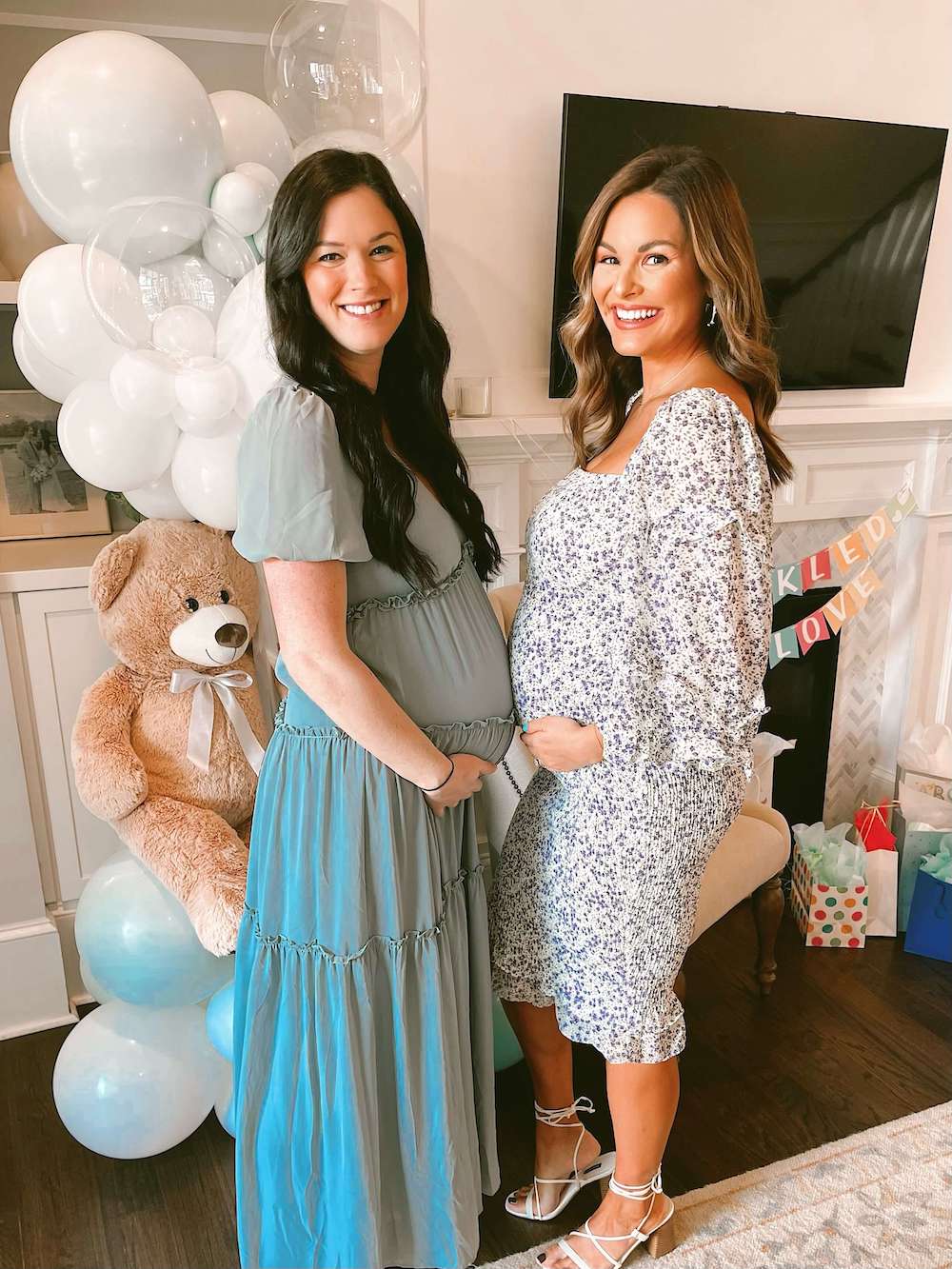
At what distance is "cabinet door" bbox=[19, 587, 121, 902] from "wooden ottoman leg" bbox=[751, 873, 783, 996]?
55.6 inches

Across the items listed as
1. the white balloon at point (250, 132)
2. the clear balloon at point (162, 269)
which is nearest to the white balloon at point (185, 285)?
the clear balloon at point (162, 269)

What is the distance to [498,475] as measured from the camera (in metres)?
2.18

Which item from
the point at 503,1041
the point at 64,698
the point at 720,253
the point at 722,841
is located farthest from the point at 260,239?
the point at 503,1041

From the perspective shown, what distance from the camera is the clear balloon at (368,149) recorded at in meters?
1.51

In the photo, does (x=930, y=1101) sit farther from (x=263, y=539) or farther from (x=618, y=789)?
(x=263, y=539)

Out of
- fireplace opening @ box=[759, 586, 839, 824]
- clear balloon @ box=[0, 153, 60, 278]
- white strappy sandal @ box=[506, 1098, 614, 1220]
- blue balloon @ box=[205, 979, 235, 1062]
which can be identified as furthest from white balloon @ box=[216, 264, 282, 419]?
fireplace opening @ box=[759, 586, 839, 824]

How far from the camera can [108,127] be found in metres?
1.38

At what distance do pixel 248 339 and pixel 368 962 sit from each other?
885 millimetres

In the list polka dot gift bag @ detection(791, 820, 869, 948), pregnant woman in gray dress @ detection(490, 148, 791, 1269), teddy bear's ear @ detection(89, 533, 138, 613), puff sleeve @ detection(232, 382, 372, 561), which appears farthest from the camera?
polka dot gift bag @ detection(791, 820, 869, 948)

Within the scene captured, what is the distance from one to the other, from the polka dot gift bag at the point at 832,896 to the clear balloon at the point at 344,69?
188cm

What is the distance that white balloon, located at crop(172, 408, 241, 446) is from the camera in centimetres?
149

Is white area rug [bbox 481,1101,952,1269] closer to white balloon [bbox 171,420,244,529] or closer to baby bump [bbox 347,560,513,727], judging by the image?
baby bump [bbox 347,560,513,727]

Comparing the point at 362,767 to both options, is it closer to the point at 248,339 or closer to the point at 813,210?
the point at 248,339

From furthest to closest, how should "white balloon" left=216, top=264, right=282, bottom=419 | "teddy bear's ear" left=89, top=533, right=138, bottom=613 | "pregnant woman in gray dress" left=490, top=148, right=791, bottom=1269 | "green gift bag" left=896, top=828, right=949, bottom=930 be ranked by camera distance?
"green gift bag" left=896, top=828, right=949, bottom=930 → "teddy bear's ear" left=89, top=533, right=138, bottom=613 → "white balloon" left=216, top=264, right=282, bottom=419 → "pregnant woman in gray dress" left=490, top=148, right=791, bottom=1269
